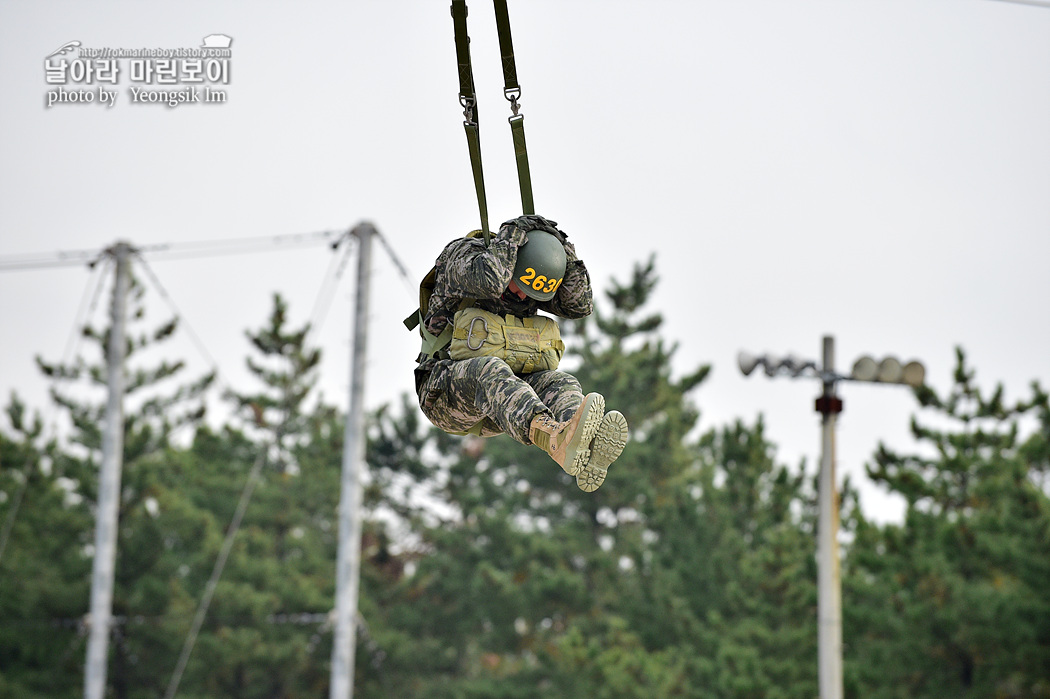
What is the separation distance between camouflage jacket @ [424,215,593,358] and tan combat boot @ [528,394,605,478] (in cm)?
67

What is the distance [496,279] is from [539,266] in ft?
0.83

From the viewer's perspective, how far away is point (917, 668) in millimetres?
27531

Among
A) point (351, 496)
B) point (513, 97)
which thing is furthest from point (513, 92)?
point (351, 496)

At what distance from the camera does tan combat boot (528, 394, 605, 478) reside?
5.36 m

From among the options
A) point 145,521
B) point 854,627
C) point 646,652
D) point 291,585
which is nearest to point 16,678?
point 145,521

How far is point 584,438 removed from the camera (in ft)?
17.6

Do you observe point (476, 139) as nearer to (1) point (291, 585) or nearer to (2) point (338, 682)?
(2) point (338, 682)

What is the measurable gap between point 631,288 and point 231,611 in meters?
13.2

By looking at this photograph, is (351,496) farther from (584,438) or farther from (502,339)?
Result: (584,438)

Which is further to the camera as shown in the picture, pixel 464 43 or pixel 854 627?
pixel 854 627

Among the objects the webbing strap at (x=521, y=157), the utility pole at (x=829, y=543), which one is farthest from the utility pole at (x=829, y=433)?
the webbing strap at (x=521, y=157)

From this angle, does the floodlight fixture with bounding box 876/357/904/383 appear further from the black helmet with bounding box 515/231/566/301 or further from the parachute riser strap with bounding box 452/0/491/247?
the parachute riser strap with bounding box 452/0/491/247

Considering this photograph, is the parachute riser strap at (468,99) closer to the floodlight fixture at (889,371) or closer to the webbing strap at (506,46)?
the webbing strap at (506,46)

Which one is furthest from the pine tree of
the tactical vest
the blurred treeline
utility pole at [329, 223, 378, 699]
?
the tactical vest
